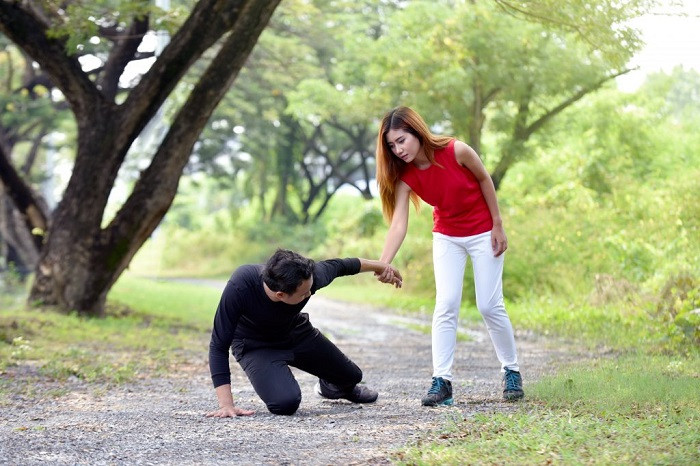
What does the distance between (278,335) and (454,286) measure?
3.80 feet

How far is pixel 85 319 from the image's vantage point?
1309cm

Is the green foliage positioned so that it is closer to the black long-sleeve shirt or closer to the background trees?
the background trees

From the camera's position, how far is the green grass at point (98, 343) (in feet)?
28.7

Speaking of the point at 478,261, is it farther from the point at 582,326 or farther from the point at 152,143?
the point at 152,143

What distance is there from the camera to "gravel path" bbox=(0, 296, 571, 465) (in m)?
4.92

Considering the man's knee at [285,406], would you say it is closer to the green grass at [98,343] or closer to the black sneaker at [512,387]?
the black sneaker at [512,387]

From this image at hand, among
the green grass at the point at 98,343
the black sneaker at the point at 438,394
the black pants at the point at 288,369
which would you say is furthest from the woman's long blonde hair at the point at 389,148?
the green grass at the point at 98,343

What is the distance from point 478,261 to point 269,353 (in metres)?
1.45

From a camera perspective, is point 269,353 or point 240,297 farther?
point 269,353

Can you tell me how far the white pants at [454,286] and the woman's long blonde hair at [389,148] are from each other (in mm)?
452

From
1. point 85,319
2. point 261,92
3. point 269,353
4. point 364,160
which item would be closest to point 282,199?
point 364,160

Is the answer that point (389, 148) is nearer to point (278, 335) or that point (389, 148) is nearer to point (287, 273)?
point (287, 273)

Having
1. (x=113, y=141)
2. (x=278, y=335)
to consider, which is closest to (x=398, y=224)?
(x=278, y=335)

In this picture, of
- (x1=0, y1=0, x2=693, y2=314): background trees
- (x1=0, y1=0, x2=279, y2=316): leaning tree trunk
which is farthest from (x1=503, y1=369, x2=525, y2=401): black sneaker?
(x1=0, y1=0, x2=279, y2=316): leaning tree trunk
